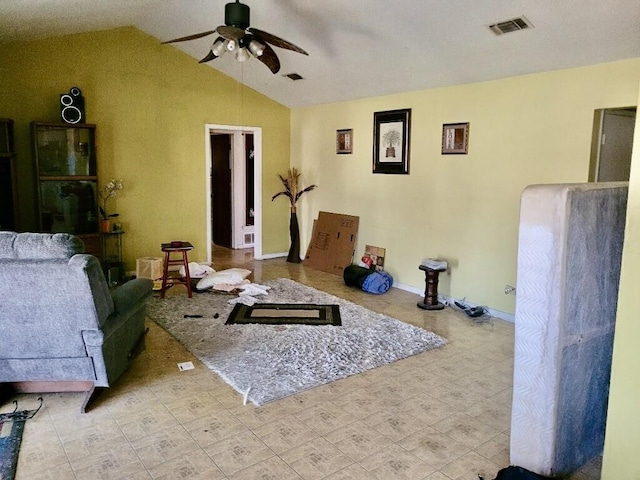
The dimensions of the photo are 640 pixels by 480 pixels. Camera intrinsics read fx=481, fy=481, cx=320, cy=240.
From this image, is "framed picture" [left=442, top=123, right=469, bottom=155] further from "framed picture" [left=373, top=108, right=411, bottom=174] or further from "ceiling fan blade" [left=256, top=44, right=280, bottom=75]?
"ceiling fan blade" [left=256, top=44, right=280, bottom=75]

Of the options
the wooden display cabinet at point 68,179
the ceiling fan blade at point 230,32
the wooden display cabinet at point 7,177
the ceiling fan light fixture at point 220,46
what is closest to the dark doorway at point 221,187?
the wooden display cabinet at point 68,179

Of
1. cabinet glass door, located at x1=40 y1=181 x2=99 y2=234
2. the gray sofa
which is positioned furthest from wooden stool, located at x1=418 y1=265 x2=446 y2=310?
cabinet glass door, located at x1=40 y1=181 x2=99 y2=234

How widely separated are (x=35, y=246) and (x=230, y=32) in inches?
A: 73.5

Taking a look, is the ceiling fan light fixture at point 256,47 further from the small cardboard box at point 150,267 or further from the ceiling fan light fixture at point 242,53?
the small cardboard box at point 150,267

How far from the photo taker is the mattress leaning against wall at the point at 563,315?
6.76 feet

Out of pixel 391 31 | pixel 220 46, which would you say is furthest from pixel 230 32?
pixel 391 31

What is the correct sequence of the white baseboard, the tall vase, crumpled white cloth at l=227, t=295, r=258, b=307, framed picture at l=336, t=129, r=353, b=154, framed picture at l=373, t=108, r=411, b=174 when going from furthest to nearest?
the white baseboard < the tall vase < framed picture at l=336, t=129, r=353, b=154 < framed picture at l=373, t=108, r=411, b=174 < crumpled white cloth at l=227, t=295, r=258, b=307

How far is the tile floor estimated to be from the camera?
92.6 inches

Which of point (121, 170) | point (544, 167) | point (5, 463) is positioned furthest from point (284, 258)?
point (5, 463)

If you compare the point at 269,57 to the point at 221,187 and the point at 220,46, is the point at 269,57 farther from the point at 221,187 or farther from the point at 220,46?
the point at 221,187

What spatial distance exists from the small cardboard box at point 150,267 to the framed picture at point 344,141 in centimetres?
278

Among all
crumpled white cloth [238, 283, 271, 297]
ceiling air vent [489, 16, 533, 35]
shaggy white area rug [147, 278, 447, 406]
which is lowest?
shaggy white area rug [147, 278, 447, 406]

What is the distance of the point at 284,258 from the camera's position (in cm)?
754

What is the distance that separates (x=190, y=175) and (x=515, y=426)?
5395mm
